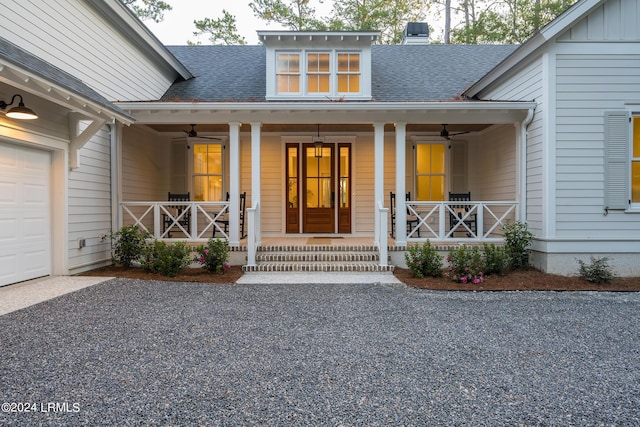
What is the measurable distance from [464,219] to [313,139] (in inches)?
151

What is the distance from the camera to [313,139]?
8.93 metres

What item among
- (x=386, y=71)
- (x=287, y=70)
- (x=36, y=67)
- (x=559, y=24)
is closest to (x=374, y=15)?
(x=386, y=71)

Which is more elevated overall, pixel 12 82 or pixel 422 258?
pixel 12 82

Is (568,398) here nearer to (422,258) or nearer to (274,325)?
(274,325)

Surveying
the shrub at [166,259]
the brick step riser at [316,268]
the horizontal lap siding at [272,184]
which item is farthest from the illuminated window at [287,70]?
the shrub at [166,259]

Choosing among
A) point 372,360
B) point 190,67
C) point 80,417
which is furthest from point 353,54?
point 80,417

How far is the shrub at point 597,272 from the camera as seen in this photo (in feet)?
18.6

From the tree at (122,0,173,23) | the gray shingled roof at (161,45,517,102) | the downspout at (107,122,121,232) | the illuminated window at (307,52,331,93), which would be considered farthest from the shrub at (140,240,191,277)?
the tree at (122,0,173,23)


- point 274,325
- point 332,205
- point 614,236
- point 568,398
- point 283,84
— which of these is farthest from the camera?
point 332,205

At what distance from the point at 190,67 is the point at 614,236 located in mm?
10034

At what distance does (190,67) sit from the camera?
10266 millimetres

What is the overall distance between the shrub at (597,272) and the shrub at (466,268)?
58.0 inches

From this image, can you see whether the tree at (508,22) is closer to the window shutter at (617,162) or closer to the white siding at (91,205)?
the window shutter at (617,162)

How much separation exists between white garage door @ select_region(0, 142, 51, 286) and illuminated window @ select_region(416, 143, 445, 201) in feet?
23.4
